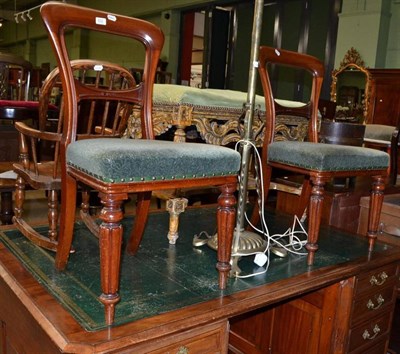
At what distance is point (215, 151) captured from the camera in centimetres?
133

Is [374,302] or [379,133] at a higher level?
[379,133]

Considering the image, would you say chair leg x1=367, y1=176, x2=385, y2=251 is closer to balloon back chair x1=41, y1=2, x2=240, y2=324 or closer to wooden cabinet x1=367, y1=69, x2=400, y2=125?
balloon back chair x1=41, y1=2, x2=240, y2=324

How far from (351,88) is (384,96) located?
52 cm

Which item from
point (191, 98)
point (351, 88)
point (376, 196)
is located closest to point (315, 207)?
point (376, 196)

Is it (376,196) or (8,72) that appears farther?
(8,72)

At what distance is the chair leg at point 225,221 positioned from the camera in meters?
1.39

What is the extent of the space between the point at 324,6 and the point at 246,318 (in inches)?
235

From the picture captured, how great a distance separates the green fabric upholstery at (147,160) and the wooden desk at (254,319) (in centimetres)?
40

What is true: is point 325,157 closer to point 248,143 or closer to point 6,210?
point 248,143

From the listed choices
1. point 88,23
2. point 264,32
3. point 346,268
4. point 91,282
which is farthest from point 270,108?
point 264,32

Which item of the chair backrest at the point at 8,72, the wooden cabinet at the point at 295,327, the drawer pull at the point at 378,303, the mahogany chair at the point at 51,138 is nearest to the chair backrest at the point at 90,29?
the mahogany chair at the point at 51,138

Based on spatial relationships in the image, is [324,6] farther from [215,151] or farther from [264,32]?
[215,151]

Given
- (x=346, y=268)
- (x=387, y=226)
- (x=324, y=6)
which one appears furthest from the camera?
(x=324, y=6)

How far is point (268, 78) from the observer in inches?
75.9
